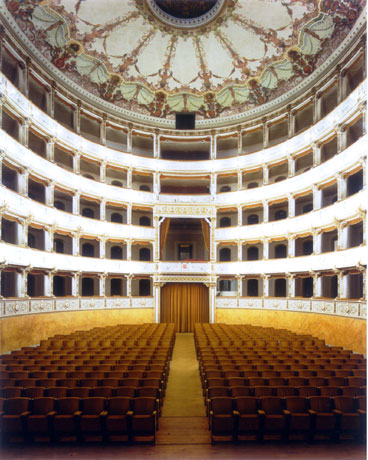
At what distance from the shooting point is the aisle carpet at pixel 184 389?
26.6 feet

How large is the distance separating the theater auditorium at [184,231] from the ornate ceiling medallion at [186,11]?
0.08 meters

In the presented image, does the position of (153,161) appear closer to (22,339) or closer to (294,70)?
(294,70)

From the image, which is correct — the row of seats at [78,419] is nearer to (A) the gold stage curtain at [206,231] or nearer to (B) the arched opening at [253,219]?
(A) the gold stage curtain at [206,231]

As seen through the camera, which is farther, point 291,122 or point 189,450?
point 291,122

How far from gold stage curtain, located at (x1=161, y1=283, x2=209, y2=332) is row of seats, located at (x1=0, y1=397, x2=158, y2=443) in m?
17.1

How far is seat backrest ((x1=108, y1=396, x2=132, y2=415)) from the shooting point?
6.45m

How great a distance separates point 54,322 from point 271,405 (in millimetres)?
13539

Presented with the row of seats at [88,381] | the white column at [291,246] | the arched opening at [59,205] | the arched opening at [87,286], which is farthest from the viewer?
the arched opening at [87,286]

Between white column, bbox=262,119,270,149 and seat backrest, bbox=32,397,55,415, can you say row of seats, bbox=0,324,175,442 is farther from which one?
white column, bbox=262,119,270,149

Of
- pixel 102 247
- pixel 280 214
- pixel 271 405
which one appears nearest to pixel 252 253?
pixel 280 214

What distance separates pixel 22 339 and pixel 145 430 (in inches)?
419

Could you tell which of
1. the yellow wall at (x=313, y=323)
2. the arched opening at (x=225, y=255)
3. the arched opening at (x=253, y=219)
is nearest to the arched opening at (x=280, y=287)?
the yellow wall at (x=313, y=323)

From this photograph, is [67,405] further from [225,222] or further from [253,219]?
[253,219]

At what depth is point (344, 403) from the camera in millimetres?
6582
